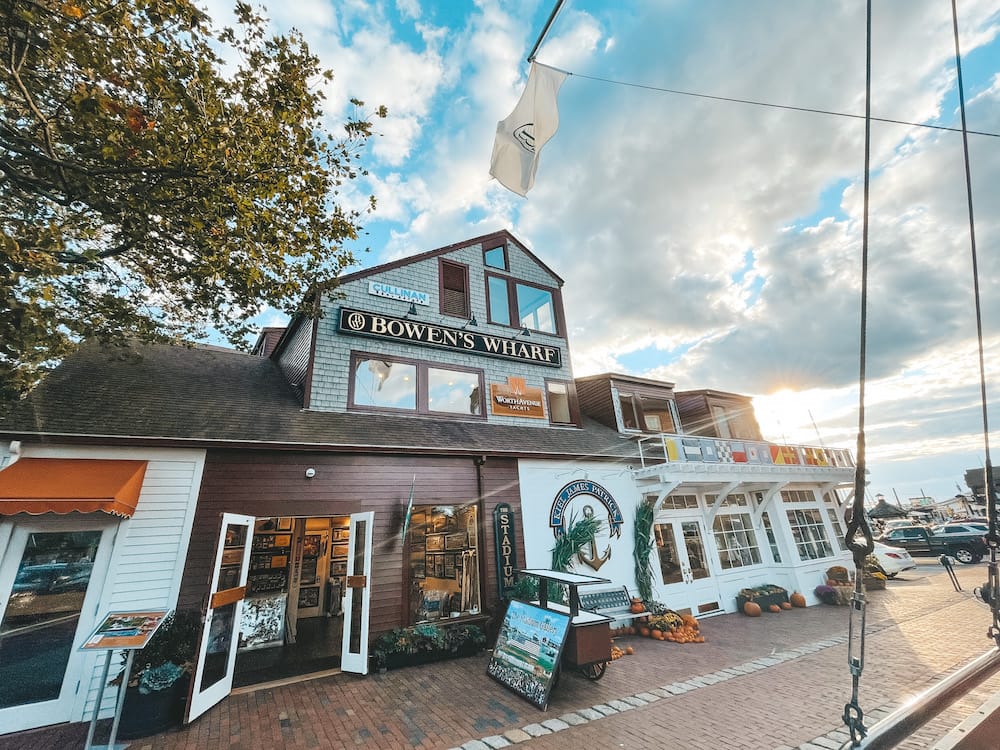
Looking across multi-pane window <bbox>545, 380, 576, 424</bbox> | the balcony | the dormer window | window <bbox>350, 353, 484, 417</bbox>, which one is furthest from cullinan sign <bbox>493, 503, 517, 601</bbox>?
the dormer window

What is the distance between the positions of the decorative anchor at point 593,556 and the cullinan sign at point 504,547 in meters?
1.89

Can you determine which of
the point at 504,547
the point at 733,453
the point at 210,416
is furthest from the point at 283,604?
the point at 733,453

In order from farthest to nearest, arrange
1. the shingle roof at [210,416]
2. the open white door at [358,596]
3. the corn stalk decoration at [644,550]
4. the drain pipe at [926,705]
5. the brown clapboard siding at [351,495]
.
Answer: the corn stalk decoration at [644,550] < the open white door at [358,596] < the brown clapboard siding at [351,495] < the shingle roof at [210,416] < the drain pipe at [926,705]

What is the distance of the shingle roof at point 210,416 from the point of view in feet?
22.1

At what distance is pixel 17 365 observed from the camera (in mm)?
6480

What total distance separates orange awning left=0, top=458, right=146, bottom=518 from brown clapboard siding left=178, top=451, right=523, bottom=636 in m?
1.04

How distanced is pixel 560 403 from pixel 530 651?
308 inches

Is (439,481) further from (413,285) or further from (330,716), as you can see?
(413,285)

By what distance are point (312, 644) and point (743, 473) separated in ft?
39.7

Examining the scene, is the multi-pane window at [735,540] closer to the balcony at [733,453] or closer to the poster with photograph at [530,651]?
the balcony at [733,453]

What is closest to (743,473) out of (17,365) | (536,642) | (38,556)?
(536,642)

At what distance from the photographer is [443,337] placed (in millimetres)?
11594

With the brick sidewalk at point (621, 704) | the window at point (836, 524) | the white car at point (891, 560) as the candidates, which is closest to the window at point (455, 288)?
the brick sidewalk at point (621, 704)

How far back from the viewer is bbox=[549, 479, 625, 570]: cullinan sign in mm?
10109
